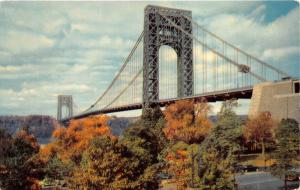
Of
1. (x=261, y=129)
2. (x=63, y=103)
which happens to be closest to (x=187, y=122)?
(x=261, y=129)

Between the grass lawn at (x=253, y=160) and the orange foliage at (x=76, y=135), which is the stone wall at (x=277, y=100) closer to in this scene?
the grass lawn at (x=253, y=160)

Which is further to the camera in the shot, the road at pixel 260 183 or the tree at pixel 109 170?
the road at pixel 260 183

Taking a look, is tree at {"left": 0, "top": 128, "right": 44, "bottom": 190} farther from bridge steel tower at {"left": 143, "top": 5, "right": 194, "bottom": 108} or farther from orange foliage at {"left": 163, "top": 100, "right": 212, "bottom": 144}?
bridge steel tower at {"left": 143, "top": 5, "right": 194, "bottom": 108}

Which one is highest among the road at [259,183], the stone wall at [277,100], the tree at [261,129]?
the stone wall at [277,100]

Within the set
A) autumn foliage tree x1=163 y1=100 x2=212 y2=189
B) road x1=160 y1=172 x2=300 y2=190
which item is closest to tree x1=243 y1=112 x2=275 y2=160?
autumn foliage tree x1=163 y1=100 x2=212 y2=189

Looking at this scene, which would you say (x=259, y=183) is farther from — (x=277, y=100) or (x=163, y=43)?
(x=163, y=43)

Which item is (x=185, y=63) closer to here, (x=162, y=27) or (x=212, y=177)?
(x=162, y=27)

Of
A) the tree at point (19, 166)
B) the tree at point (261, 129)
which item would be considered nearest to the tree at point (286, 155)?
the tree at point (261, 129)
